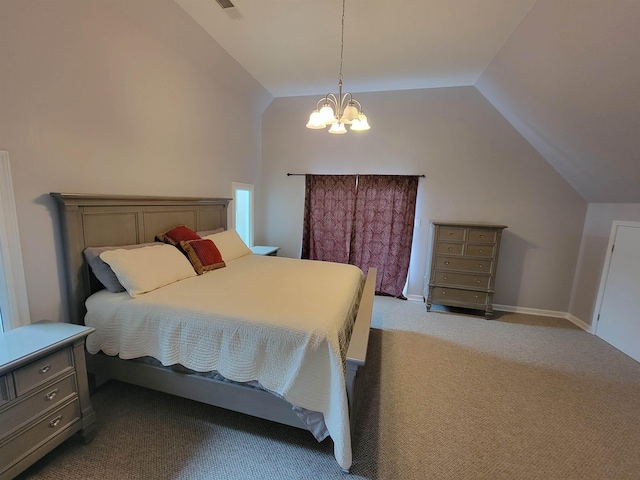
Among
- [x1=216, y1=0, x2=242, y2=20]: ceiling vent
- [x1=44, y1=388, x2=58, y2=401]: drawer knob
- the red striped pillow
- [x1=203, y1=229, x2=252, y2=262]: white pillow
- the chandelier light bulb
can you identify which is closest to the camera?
[x1=44, y1=388, x2=58, y2=401]: drawer knob

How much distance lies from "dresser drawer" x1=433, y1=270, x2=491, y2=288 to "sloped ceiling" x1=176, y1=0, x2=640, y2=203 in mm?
1599

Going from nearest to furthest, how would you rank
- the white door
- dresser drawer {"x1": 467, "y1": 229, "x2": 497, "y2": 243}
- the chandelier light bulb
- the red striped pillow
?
the chandelier light bulb
the red striped pillow
the white door
dresser drawer {"x1": 467, "y1": 229, "x2": 497, "y2": 243}

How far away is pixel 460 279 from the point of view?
3.62 metres

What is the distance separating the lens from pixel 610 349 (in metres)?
2.87

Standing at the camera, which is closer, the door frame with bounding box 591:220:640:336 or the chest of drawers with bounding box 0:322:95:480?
the chest of drawers with bounding box 0:322:95:480

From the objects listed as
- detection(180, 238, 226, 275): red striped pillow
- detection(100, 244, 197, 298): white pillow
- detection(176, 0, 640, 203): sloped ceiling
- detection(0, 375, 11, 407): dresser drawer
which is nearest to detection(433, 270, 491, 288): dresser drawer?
detection(176, 0, 640, 203): sloped ceiling

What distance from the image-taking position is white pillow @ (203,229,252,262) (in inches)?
118

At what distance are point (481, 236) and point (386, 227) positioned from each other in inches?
50.0

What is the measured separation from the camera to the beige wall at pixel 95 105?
1.61 m

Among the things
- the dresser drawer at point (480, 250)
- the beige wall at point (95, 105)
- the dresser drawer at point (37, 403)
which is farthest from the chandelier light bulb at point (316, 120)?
the dresser drawer at point (480, 250)

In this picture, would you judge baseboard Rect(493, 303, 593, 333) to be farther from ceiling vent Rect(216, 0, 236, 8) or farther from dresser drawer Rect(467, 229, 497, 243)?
ceiling vent Rect(216, 0, 236, 8)

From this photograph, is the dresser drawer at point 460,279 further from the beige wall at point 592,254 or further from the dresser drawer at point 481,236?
the beige wall at point 592,254

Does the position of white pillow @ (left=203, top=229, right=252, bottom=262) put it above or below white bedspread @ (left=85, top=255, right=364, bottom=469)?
above

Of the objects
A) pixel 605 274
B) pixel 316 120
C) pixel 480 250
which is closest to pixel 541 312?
pixel 605 274
